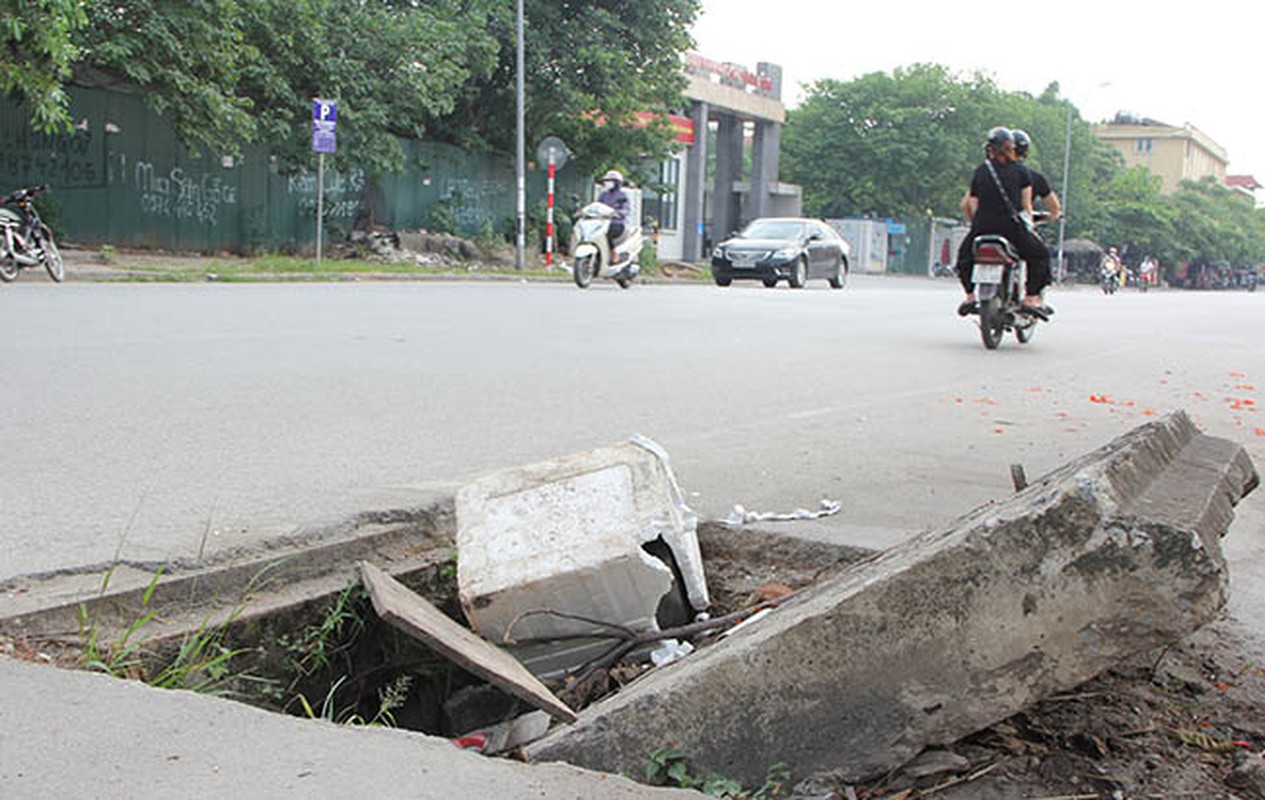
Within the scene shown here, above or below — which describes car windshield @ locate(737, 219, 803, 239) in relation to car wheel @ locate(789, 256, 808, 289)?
above

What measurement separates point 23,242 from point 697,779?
44.3 ft

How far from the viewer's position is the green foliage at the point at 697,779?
2.30 meters

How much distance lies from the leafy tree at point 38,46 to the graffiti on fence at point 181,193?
612 centimetres

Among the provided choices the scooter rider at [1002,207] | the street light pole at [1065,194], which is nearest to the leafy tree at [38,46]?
the scooter rider at [1002,207]

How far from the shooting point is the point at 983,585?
2.25 m

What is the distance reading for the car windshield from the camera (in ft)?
79.0

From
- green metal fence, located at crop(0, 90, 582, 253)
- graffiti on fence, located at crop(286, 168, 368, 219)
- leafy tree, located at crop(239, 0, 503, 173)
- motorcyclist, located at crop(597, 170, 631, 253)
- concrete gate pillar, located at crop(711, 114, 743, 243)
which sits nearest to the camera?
motorcyclist, located at crop(597, 170, 631, 253)

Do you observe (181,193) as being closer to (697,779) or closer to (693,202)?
(697,779)

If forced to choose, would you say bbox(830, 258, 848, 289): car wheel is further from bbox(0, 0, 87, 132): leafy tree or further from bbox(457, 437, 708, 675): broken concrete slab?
bbox(457, 437, 708, 675): broken concrete slab

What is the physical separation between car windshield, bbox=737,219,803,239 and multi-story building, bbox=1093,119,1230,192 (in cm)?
9676

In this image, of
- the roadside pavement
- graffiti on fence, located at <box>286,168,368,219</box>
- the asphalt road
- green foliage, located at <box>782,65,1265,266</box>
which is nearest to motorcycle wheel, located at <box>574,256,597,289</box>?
the asphalt road

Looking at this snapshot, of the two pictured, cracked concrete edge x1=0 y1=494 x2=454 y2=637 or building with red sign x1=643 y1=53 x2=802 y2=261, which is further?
building with red sign x1=643 y1=53 x2=802 y2=261

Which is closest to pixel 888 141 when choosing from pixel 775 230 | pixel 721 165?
pixel 721 165

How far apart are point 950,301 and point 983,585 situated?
19.1 m
